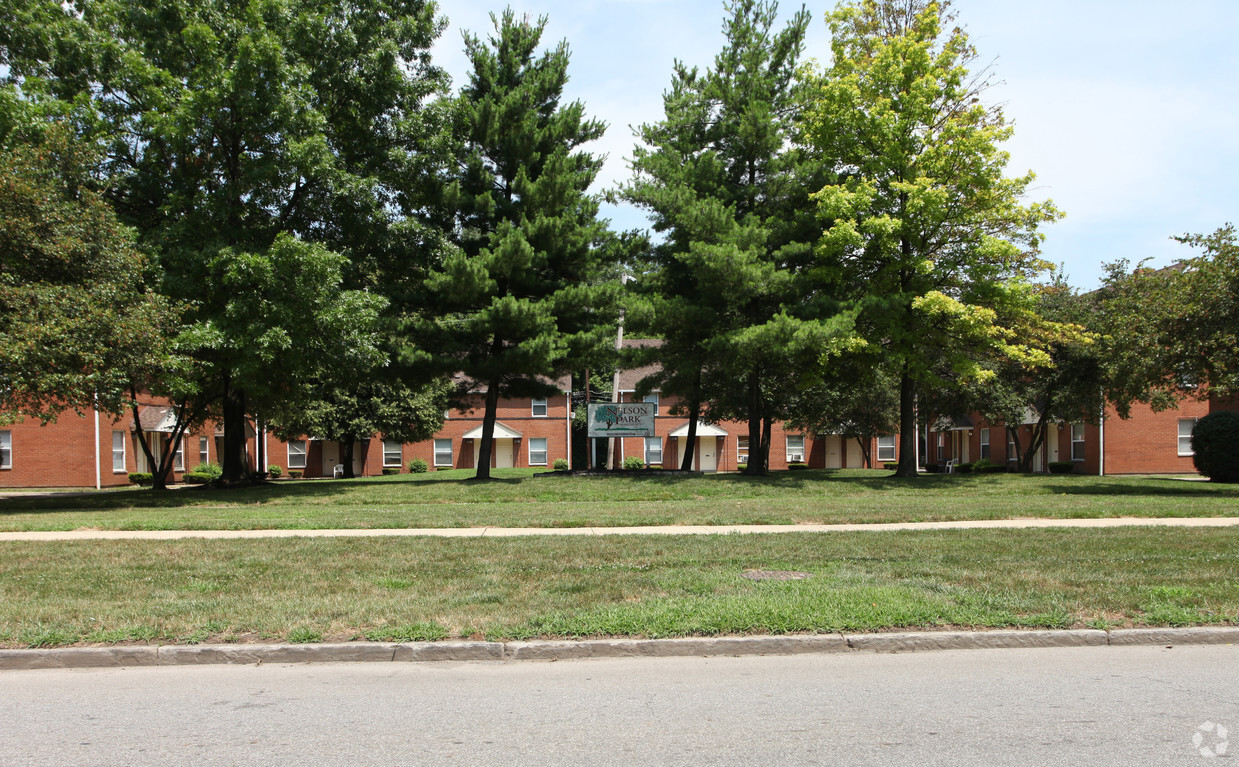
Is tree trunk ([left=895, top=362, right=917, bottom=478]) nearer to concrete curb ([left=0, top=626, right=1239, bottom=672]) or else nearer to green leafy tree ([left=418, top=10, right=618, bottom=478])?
green leafy tree ([left=418, top=10, right=618, bottom=478])

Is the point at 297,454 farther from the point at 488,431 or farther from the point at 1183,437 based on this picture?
the point at 1183,437

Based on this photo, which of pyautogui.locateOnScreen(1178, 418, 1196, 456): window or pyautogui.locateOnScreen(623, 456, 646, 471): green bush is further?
pyautogui.locateOnScreen(623, 456, 646, 471): green bush

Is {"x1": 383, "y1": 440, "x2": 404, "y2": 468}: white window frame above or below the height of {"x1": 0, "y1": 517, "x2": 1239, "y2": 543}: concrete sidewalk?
below

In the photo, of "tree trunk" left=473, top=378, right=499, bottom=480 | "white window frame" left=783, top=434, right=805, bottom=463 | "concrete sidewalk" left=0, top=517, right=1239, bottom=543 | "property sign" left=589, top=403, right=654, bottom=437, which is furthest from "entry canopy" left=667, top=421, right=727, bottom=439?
"concrete sidewalk" left=0, top=517, right=1239, bottom=543

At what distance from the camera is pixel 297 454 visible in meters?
49.9

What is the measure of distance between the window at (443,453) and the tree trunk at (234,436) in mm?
23885

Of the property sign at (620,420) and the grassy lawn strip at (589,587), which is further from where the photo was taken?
the property sign at (620,420)

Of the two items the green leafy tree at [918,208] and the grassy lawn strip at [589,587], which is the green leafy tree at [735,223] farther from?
the grassy lawn strip at [589,587]

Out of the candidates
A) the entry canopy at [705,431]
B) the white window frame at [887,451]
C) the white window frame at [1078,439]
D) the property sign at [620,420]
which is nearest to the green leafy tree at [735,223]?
the property sign at [620,420]

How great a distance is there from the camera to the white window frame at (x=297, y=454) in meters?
49.6

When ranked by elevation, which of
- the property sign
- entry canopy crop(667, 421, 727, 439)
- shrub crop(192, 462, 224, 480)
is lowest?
shrub crop(192, 462, 224, 480)

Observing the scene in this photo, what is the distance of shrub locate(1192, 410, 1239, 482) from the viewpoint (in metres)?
27.0

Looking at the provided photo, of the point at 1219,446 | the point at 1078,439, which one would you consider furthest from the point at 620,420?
the point at 1078,439

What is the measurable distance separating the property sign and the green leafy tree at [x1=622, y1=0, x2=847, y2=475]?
4.38ft
